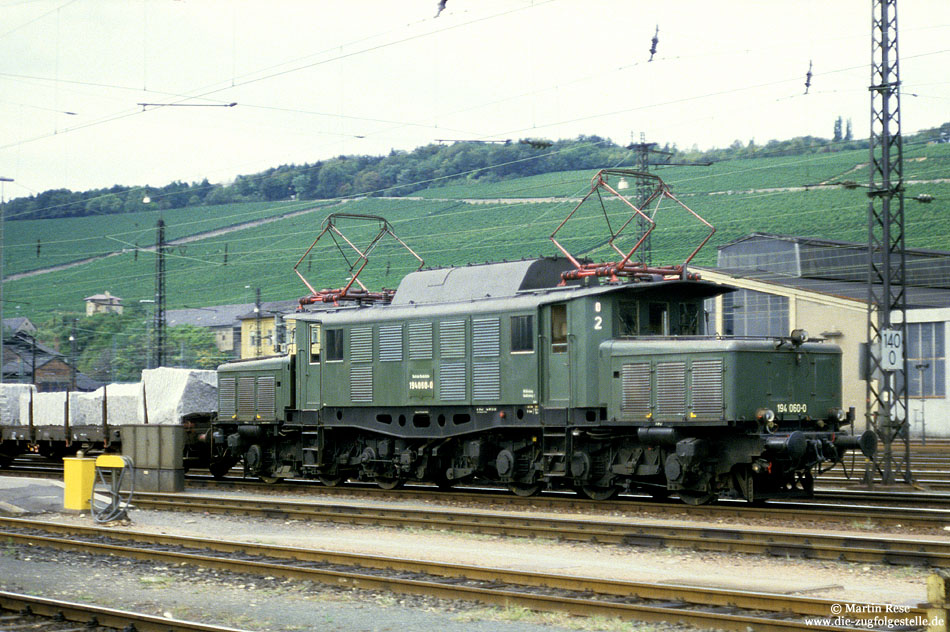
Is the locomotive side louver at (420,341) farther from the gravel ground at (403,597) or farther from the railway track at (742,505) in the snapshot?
the gravel ground at (403,597)

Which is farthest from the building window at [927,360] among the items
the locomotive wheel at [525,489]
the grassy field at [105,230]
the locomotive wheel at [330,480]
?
the grassy field at [105,230]

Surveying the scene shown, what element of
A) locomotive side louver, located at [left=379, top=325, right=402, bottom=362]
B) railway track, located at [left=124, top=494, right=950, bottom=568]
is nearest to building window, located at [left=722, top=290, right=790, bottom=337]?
locomotive side louver, located at [left=379, top=325, right=402, bottom=362]

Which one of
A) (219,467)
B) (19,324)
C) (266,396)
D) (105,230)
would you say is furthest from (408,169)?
(266,396)

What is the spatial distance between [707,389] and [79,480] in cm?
1150

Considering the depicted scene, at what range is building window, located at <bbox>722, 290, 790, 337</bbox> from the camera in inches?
2100

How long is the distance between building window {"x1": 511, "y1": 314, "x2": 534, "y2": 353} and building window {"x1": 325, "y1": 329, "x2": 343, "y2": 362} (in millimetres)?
4997

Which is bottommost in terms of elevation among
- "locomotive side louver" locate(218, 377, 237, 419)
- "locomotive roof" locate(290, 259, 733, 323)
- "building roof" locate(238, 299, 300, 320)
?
"locomotive side louver" locate(218, 377, 237, 419)

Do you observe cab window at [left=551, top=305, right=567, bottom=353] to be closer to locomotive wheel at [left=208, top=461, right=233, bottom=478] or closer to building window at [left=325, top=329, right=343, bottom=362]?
building window at [left=325, top=329, right=343, bottom=362]

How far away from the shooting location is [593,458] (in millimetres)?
19891

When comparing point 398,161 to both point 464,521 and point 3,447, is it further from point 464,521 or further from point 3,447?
point 464,521

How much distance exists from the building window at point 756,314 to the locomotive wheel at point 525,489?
33.4 m

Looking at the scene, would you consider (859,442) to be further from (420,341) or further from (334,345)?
(334,345)

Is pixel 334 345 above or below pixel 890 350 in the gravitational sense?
above

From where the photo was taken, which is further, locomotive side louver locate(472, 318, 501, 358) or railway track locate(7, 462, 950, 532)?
locomotive side louver locate(472, 318, 501, 358)
